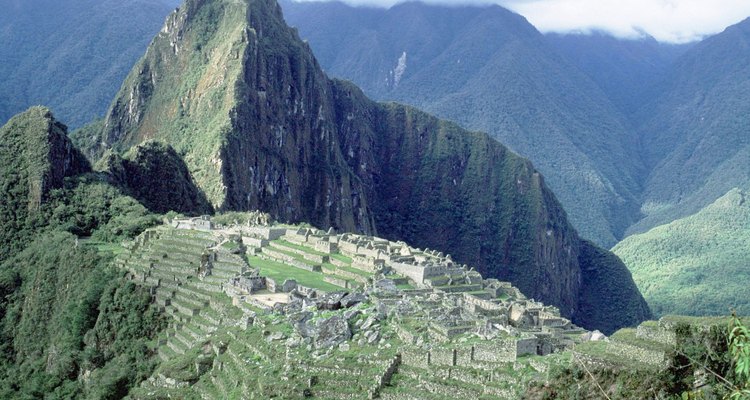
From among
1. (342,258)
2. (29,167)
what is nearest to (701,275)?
(342,258)

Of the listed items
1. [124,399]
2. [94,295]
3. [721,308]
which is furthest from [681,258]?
[124,399]

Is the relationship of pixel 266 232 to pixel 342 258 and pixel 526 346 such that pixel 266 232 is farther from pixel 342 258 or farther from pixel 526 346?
pixel 526 346

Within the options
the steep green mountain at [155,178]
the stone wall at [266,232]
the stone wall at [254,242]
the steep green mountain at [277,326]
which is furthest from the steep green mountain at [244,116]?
the stone wall at [254,242]

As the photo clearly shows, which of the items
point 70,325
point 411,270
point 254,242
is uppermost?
point 411,270

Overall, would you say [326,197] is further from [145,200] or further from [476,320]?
[476,320]

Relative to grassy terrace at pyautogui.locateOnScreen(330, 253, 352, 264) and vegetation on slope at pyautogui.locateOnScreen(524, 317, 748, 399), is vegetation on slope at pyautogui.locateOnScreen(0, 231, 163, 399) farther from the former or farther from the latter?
vegetation on slope at pyautogui.locateOnScreen(524, 317, 748, 399)

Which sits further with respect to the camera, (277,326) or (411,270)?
(411,270)

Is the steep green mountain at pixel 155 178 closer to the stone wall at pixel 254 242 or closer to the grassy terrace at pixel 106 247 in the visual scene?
the grassy terrace at pixel 106 247
